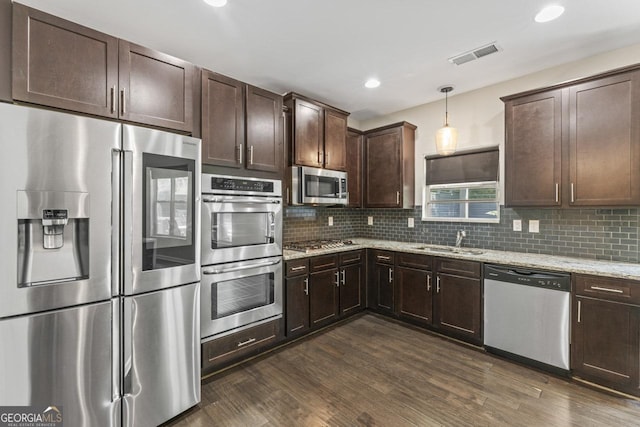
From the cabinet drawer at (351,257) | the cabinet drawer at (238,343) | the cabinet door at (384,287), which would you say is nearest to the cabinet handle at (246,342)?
the cabinet drawer at (238,343)

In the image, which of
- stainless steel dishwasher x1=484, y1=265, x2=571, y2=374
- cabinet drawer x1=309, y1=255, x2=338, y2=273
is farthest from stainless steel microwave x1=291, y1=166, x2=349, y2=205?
stainless steel dishwasher x1=484, y1=265, x2=571, y2=374

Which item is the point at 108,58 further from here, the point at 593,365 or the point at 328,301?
the point at 593,365

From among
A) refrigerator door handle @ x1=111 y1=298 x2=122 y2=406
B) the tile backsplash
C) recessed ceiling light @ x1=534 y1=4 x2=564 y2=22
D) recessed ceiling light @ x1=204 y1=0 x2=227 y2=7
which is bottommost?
refrigerator door handle @ x1=111 y1=298 x2=122 y2=406

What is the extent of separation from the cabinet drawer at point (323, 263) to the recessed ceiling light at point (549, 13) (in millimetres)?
2790

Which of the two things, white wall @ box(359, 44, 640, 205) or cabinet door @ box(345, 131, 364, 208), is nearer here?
white wall @ box(359, 44, 640, 205)

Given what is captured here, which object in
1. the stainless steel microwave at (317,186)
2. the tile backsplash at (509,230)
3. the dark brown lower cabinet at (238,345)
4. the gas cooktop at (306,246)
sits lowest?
the dark brown lower cabinet at (238,345)

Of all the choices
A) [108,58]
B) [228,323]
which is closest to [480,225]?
[228,323]

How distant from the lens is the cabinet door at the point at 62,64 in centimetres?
154

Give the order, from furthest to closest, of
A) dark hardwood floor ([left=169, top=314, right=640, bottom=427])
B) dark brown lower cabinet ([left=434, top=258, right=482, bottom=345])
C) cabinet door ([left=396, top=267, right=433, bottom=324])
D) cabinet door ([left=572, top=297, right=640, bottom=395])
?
cabinet door ([left=396, top=267, right=433, bottom=324]) < dark brown lower cabinet ([left=434, top=258, right=482, bottom=345]) < cabinet door ([left=572, top=297, right=640, bottom=395]) < dark hardwood floor ([left=169, top=314, right=640, bottom=427])

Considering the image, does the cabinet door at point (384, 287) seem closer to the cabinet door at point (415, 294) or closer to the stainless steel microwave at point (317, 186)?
the cabinet door at point (415, 294)

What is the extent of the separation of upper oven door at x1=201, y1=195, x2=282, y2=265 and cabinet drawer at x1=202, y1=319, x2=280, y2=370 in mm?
677

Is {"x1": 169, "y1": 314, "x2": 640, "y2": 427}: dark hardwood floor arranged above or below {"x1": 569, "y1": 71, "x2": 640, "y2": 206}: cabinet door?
below

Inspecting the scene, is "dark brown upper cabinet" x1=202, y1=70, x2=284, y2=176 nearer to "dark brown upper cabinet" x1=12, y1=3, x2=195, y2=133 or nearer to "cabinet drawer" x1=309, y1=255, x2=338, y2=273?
"dark brown upper cabinet" x1=12, y1=3, x2=195, y2=133

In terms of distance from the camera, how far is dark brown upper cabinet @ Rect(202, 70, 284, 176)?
240 cm
